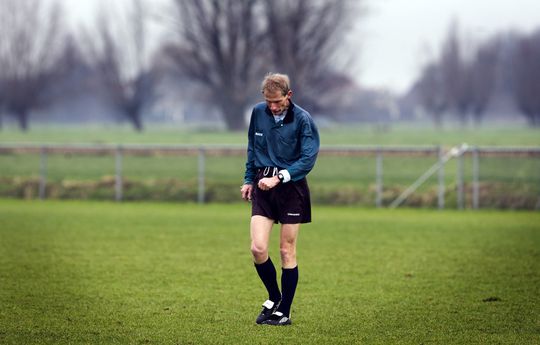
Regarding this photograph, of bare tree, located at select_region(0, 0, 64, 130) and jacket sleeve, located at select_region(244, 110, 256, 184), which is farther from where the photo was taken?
bare tree, located at select_region(0, 0, 64, 130)

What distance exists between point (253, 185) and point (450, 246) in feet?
24.1

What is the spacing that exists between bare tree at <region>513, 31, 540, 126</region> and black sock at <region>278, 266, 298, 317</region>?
2799 inches

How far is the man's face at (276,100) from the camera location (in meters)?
7.73

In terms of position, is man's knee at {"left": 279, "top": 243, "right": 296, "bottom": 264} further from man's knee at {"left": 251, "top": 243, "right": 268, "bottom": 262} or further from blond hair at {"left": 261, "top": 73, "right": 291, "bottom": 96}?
blond hair at {"left": 261, "top": 73, "right": 291, "bottom": 96}

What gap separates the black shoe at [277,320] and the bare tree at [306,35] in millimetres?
37685

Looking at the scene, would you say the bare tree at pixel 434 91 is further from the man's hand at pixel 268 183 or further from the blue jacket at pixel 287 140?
the man's hand at pixel 268 183

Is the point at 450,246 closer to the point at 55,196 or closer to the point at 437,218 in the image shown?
the point at 437,218

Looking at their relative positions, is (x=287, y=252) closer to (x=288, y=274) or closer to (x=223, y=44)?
(x=288, y=274)

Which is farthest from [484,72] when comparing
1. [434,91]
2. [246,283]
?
[246,283]

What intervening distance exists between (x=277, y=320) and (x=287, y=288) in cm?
29

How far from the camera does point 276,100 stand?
775cm

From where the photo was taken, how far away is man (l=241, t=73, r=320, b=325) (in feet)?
26.2

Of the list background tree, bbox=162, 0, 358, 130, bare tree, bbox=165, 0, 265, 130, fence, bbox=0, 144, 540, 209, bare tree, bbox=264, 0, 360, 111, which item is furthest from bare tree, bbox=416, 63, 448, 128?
fence, bbox=0, 144, 540, 209

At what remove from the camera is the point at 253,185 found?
8273mm
